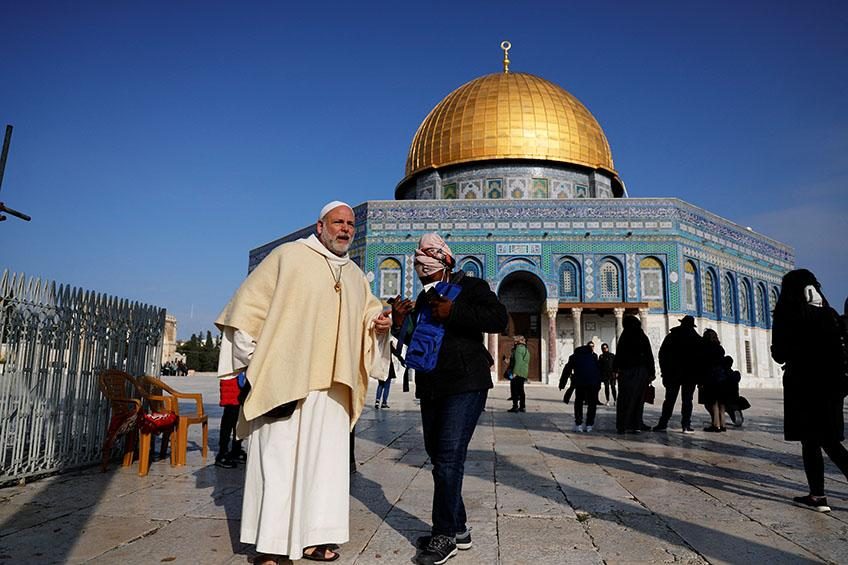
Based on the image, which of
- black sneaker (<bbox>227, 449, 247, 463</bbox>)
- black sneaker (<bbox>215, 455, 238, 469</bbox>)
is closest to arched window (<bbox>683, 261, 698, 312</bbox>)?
black sneaker (<bbox>227, 449, 247, 463</bbox>)

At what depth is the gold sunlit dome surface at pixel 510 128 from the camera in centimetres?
2678

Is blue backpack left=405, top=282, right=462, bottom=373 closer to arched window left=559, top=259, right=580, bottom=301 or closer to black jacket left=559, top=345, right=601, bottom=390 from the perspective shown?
black jacket left=559, top=345, right=601, bottom=390

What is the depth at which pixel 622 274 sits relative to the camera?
23.7 metres

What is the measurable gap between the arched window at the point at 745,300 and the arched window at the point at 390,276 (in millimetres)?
15623

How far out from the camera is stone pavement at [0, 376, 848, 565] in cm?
265

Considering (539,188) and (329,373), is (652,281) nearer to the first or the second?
(539,188)

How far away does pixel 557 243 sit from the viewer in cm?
2406

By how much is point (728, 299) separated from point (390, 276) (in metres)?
15.2

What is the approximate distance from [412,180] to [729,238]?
15.1 metres

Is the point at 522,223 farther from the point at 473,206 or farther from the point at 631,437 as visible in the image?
the point at 631,437

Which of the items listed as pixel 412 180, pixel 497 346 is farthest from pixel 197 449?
pixel 412 180

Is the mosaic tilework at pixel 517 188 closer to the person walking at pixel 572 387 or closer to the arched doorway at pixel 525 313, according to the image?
the arched doorway at pixel 525 313

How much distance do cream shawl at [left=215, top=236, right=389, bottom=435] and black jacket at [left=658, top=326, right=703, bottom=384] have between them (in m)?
6.16

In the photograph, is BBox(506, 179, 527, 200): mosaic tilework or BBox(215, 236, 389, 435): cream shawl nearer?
BBox(215, 236, 389, 435): cream shawl
